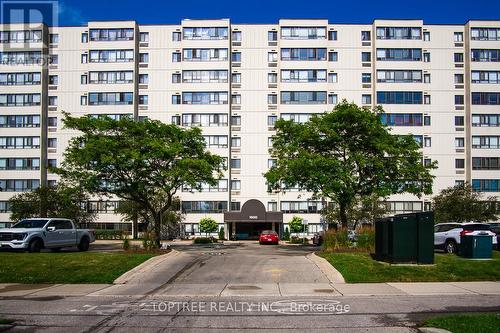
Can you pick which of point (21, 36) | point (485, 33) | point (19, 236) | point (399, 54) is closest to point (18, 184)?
point (21, 36)

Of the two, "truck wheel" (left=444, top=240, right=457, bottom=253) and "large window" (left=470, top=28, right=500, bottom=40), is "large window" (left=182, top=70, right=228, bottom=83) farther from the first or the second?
"truck wheel" (left=444, top=240, right=457, bottom=253)

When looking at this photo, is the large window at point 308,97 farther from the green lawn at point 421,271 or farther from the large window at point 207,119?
the green lawn at point 421,271

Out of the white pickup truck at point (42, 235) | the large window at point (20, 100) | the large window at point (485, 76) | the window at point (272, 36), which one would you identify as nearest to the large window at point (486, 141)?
the large window at point (485, 76)

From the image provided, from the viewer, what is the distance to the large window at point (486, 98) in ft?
221

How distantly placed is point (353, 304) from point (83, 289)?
326 inches

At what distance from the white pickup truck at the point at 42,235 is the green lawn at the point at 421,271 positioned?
47.0 ft

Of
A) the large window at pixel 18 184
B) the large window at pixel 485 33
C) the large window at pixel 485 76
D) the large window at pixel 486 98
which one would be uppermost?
the large window at pixel 485 33

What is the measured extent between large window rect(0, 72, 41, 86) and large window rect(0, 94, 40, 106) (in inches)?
64.5

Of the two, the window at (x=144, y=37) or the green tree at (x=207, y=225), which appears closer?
the green tree at (x=207, y=225)

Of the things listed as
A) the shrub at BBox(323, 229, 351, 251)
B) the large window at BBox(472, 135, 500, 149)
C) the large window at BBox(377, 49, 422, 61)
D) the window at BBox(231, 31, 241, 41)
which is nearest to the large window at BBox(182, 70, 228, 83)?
the window at BBox(231, 31, 241, 41)

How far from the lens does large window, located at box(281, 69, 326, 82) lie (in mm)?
68750

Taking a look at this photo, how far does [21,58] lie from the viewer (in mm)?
70812

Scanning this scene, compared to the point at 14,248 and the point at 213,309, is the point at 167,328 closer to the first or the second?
the point at 213,309

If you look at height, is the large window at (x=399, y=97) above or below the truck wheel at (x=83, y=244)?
above
